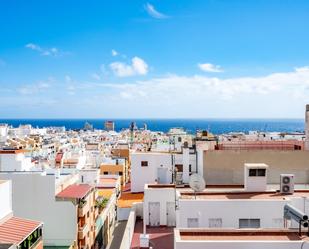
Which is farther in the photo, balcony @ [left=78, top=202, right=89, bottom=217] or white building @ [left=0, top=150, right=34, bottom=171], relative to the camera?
white building @ [left=0, top=150, right=34, bottom=171]

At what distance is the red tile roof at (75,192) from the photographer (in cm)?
2786

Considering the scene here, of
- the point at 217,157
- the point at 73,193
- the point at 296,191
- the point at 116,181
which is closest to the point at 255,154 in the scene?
the point at 217,157

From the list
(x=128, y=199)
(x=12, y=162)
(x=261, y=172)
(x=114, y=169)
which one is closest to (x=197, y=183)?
(x=261, y=172)

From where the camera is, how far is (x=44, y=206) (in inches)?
1077

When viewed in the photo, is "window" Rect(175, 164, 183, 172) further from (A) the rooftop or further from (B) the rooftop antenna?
(B) the rooftop antenna

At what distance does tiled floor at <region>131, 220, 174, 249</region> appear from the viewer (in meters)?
17.2

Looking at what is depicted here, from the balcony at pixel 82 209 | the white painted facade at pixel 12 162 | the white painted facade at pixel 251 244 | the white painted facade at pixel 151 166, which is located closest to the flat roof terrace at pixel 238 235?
the white painted facade at pixel 251 244

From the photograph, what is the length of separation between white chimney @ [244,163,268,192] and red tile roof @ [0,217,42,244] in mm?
9951

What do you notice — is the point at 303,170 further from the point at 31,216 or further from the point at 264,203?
the point at 31,216

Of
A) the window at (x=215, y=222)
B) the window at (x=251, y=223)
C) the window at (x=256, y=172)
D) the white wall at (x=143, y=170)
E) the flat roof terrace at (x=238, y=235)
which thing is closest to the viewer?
the flat roof terrace at (x=238, y=235)

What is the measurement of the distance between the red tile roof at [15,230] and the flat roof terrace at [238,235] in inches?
269

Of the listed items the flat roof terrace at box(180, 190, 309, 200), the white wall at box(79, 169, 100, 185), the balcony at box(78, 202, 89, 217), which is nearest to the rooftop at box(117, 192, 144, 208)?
the balcony at box(78, 202, 89, 217)

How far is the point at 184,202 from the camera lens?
1733cm

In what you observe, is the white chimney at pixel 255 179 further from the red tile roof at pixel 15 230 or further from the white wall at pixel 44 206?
the white wall at pixel 44 206
